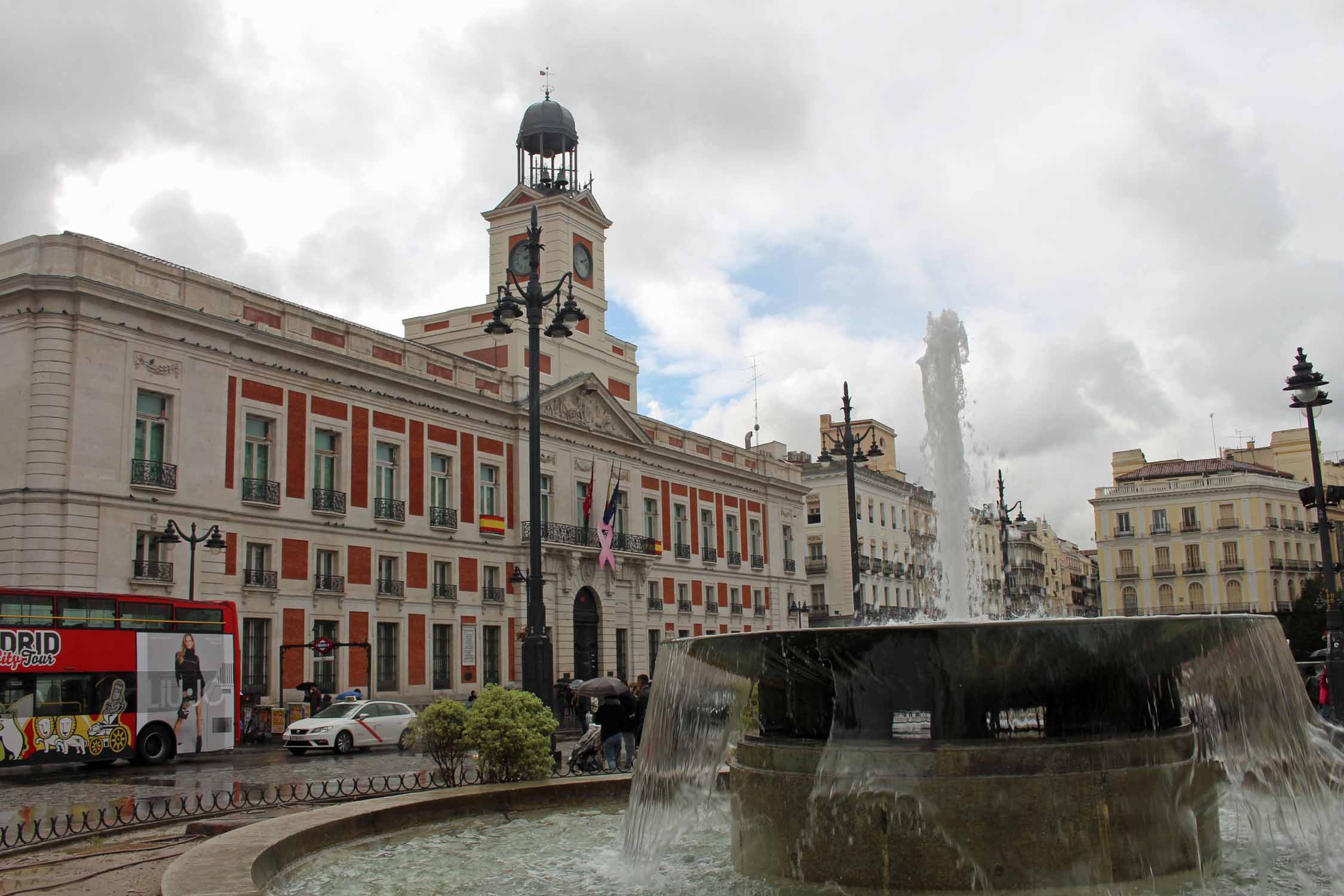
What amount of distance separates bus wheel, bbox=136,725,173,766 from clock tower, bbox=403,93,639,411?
22.6 meters

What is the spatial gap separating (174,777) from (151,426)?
11.5 m

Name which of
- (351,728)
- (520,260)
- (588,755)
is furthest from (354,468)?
(588,755)

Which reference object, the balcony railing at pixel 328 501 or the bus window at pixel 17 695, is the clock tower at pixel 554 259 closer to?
the balcony railing at pixel 328 501

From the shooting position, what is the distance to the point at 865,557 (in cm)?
6431

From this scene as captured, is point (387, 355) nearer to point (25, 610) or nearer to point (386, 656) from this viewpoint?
point (386, 656)

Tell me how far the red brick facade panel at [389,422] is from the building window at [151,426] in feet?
22.7

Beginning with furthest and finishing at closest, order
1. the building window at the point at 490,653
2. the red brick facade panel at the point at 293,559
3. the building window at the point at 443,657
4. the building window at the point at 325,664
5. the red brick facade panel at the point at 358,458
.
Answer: the building window at the point at 490,653, the building window at the point at 443,657, the red brick facade panel at the point at 358,458, the building window at the point at 325,664, the red brick facade panel at the point at 293,559

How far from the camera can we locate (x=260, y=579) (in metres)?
29.4

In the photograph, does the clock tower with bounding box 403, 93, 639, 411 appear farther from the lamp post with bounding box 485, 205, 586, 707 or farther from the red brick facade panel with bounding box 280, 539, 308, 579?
the lamp post with bounding box 485, 205, 586, 707

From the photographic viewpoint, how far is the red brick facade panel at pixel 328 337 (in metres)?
32.1

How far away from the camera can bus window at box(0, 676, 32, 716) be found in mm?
18062

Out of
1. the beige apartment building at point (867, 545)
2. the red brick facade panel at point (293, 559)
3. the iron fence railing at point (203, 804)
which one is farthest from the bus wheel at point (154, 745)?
the beige apartment building at point (867, 545)

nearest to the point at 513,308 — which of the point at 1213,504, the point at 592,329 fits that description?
the point at 592,329

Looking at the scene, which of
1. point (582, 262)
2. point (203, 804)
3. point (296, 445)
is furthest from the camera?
point (582, 262)
